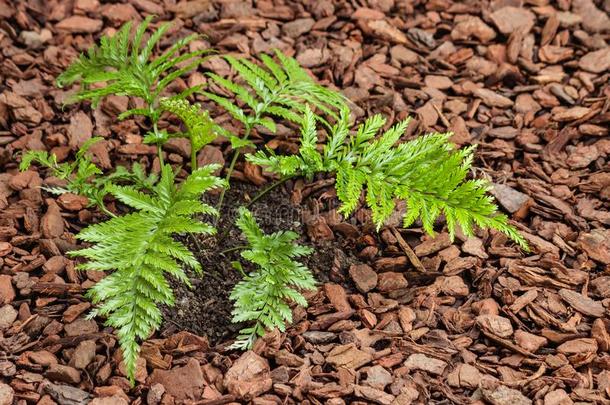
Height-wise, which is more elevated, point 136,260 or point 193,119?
point 193,119

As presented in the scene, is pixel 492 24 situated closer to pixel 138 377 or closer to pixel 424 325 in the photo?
pixel 424 325

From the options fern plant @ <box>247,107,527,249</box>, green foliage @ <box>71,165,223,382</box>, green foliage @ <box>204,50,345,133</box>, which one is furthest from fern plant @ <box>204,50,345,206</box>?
green foliage @ <box>71,165,223,382</box>

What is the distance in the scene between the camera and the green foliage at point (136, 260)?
2.63 m

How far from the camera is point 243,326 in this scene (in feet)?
9.99

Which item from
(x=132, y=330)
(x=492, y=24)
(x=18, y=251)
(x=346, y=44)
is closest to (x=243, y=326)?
(x=132, y=330)

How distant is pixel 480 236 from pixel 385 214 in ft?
2.44

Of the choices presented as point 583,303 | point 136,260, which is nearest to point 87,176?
point 136,260

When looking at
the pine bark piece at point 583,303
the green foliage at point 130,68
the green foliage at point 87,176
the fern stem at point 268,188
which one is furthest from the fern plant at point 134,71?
the pine bark piece at point 583,303

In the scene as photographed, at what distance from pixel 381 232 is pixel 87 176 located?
1316 mm

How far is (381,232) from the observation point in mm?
3389

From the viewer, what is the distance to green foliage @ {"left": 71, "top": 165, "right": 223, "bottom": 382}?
2.63m

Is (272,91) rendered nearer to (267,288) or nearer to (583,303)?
(267,288)

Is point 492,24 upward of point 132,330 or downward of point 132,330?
upward

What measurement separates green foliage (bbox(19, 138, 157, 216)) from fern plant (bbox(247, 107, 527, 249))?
2.13ft
